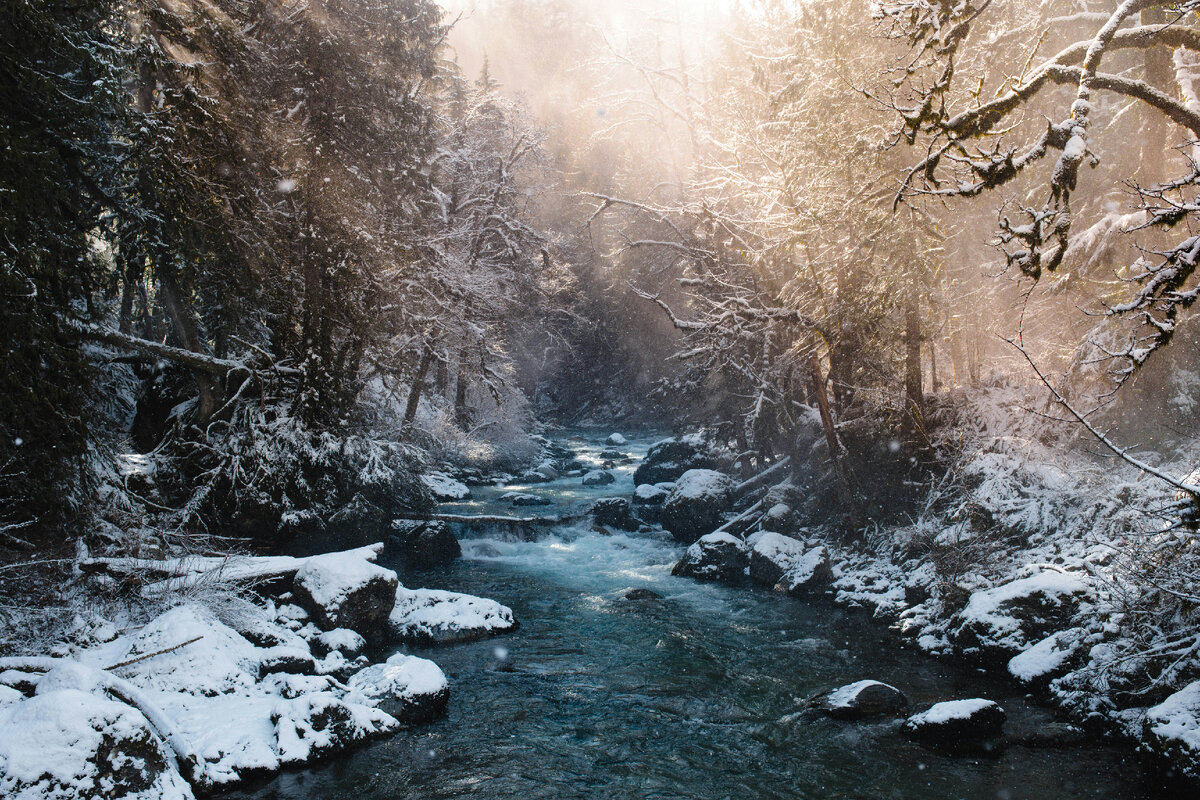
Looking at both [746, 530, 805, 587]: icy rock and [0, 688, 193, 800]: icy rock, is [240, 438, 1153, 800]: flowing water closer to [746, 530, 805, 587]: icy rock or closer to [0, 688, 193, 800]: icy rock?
[746, 530, 805, 587]: icy rock

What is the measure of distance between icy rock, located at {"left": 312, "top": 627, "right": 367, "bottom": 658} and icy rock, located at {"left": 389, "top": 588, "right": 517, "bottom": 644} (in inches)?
32.9

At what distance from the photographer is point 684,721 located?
749cm

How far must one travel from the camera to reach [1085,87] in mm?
4168

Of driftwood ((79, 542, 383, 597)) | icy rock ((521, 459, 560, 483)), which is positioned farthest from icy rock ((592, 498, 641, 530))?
driftwood ((79, 542, 383, 597))

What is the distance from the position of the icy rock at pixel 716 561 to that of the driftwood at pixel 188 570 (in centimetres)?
727

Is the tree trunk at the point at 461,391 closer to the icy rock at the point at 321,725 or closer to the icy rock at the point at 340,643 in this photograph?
the icy rock at the point at 340,643

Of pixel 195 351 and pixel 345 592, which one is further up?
pixel 195 351

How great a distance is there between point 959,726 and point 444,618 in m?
7.03

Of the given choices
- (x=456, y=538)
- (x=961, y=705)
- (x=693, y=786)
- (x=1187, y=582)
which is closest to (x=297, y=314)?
(x=456, y=538)

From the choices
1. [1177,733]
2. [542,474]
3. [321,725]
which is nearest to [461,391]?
[542,474]

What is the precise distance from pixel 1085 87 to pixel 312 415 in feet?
40.2

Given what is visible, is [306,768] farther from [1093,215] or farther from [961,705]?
[1093,215]

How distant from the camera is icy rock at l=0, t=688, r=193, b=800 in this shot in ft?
16.0

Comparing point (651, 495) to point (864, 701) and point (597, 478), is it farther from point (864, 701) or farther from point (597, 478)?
point (864, 701)
